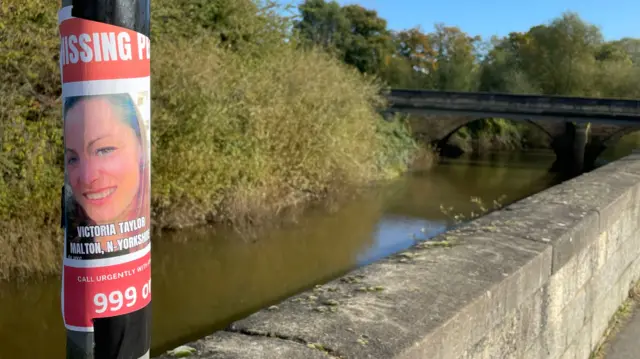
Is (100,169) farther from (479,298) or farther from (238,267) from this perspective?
(238,267)

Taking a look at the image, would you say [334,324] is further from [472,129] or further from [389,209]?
[472,129]

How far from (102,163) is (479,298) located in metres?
1.51

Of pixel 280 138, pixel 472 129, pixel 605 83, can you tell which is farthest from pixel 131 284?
pixel 605 83

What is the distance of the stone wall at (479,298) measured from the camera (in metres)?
1.98

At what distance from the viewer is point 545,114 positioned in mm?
28156

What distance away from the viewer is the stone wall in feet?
6.50

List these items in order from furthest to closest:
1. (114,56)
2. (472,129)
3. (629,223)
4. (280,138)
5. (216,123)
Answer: (472,129) → (280,138) → (216,123) → (629,223) → (114,56)

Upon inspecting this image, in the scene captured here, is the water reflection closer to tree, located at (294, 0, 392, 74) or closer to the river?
the river

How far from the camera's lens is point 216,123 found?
38.6ft

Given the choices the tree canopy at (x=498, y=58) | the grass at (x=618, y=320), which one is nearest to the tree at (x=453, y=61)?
the tree canopy at (x=498, y=58)

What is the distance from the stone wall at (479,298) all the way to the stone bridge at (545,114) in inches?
948

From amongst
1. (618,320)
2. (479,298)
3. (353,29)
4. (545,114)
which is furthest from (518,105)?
(479,298)

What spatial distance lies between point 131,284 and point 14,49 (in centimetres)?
873

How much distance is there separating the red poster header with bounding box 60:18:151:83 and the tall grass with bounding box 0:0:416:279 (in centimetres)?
787
